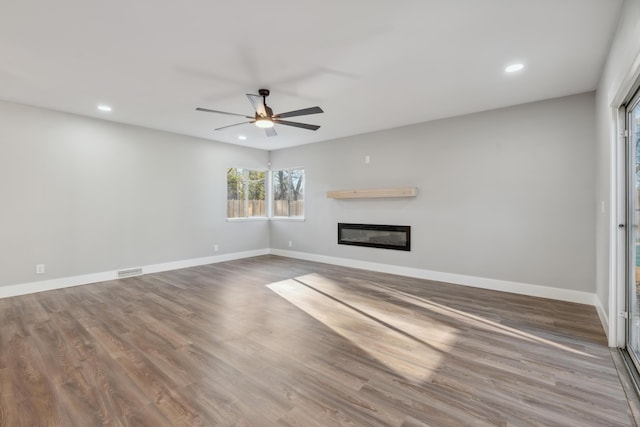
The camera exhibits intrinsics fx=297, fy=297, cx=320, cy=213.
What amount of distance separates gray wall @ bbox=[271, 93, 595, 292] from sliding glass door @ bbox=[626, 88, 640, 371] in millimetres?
1530

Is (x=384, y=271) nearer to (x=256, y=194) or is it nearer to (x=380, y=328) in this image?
(x=380, y=328)

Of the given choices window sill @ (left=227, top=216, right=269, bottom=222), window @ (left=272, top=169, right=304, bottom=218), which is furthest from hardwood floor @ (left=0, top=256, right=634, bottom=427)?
window @ (left=272, top=169, right=304, bottom=218)

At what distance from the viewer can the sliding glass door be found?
2324 millimetres

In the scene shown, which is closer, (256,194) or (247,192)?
(247,192)

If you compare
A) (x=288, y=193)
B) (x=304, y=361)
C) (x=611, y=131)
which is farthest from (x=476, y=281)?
(x=288, y=193)

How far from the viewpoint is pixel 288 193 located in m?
7.38

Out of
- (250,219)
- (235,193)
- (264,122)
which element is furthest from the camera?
(250,219)

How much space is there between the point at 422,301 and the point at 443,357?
1472mm

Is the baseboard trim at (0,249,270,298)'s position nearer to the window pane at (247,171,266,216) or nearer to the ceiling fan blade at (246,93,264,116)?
the window pane at (247,171,266,216)

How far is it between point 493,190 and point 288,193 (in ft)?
14.7

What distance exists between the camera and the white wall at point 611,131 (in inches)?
77.9

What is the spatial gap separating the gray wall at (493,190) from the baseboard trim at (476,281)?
7cm

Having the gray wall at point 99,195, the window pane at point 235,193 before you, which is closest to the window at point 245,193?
the window pane at point 235,193

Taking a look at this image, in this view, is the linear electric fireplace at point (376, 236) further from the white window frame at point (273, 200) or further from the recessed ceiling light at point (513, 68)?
the recessed ceiling light at point (513, 68)
